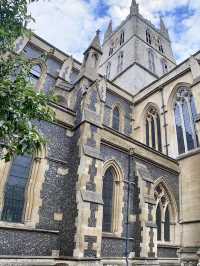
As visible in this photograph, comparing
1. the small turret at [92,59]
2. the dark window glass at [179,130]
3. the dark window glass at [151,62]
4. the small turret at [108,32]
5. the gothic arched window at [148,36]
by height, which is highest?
the small turret at [108,32]

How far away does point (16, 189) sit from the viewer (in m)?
9.03

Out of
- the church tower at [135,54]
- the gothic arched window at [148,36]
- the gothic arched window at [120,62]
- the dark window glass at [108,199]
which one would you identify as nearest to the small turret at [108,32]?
the church tower at [135,54]

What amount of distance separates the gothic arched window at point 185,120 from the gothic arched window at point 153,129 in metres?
1.93

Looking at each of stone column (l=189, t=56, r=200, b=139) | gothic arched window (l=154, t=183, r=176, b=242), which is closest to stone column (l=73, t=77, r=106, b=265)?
gothic arched window (l=154, t=183, r=176, b=242)

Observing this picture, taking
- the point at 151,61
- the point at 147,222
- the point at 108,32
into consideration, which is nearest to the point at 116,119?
the point at 147,222

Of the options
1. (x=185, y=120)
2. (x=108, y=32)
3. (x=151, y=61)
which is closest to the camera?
(x=185, y=120)

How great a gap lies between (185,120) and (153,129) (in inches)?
129

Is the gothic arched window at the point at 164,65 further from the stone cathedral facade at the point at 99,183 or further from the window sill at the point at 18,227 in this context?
the window sill at the point at 18,227

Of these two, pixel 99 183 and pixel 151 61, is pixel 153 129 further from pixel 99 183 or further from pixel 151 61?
pixel 151 61

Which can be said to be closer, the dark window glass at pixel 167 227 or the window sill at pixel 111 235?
the window sill at pixel 111 235

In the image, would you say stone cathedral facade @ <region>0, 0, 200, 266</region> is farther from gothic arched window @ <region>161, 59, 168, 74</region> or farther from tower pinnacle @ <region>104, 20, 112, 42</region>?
tower pinnacle @ <region>104, 20, 112, 42</region>

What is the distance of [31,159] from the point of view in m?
9.70

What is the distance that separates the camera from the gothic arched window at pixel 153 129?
20092 mm

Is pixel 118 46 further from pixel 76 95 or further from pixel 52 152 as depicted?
pixel 52 152
